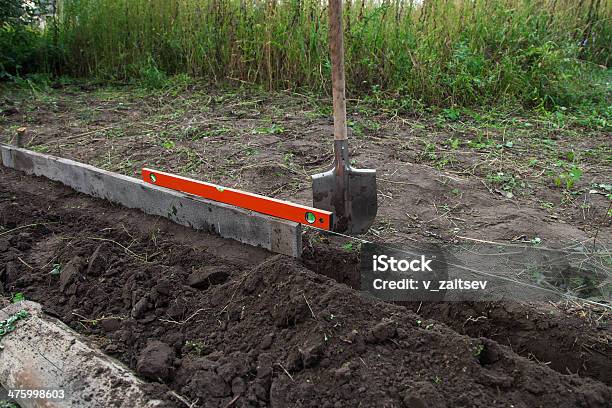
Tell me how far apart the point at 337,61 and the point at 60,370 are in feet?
6.34

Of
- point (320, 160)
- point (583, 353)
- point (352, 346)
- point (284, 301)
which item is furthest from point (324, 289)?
point (320, 160)

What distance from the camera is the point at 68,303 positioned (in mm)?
3045

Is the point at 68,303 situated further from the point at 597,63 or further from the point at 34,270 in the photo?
the point at 597,63

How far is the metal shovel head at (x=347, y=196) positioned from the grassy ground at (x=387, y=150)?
0.16 meters

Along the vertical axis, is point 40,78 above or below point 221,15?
below

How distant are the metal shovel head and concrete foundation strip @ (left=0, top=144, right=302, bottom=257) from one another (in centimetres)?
32

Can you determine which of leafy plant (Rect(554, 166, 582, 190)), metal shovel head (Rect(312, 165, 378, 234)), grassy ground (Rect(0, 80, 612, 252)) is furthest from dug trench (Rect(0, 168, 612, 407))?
leafy plant (Rect(554, 166, 582, 190))

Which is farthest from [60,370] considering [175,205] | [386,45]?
[386,45]

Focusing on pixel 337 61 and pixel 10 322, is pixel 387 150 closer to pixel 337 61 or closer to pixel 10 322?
pixel 337 61

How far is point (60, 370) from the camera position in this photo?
8.06 ft

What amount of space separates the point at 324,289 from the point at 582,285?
1243mm

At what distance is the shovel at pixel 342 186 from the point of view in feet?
10.7

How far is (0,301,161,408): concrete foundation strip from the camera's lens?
2299 mm

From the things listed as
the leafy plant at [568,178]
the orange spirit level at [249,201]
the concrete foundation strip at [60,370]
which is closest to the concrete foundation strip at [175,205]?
the orange spirit level at [249,201]
